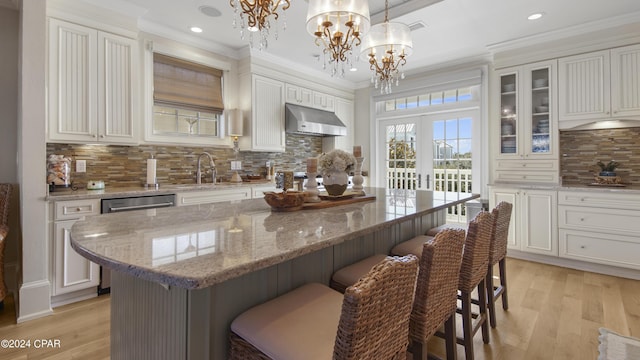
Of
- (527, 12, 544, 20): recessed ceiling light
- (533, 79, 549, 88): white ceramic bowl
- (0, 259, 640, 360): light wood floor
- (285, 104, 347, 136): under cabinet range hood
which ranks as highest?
(527, 12, 544, 20): recessed ceiling light

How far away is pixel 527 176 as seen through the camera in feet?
12.9

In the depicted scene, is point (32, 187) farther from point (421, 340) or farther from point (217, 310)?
point (421, 340)

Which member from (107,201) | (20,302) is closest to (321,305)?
(107,201)

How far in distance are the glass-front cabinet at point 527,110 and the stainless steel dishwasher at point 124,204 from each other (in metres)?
4.16

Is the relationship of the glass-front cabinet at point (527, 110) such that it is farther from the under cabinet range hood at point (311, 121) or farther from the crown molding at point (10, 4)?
the crown molding at point (10, 4)

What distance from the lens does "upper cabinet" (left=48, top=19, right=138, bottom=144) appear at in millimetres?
2785

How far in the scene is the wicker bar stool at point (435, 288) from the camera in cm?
118

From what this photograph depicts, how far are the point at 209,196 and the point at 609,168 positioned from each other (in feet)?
15.1

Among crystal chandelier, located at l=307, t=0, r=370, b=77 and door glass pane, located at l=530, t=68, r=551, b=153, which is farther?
door glass pane, located at l=530, t=68, r=551, b=153

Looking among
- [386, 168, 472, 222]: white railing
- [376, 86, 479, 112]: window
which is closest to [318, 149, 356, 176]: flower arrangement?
[386, 168, 472, 222]: white railing

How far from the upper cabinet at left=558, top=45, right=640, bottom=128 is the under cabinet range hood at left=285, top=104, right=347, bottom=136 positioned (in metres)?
3.02

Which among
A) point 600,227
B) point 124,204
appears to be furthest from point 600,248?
point 124,204

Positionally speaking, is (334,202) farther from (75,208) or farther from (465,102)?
(465,102)

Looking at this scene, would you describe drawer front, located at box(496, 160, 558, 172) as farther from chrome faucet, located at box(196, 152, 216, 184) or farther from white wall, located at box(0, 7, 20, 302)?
white wall, located at box(0, 7, 20, 302)
